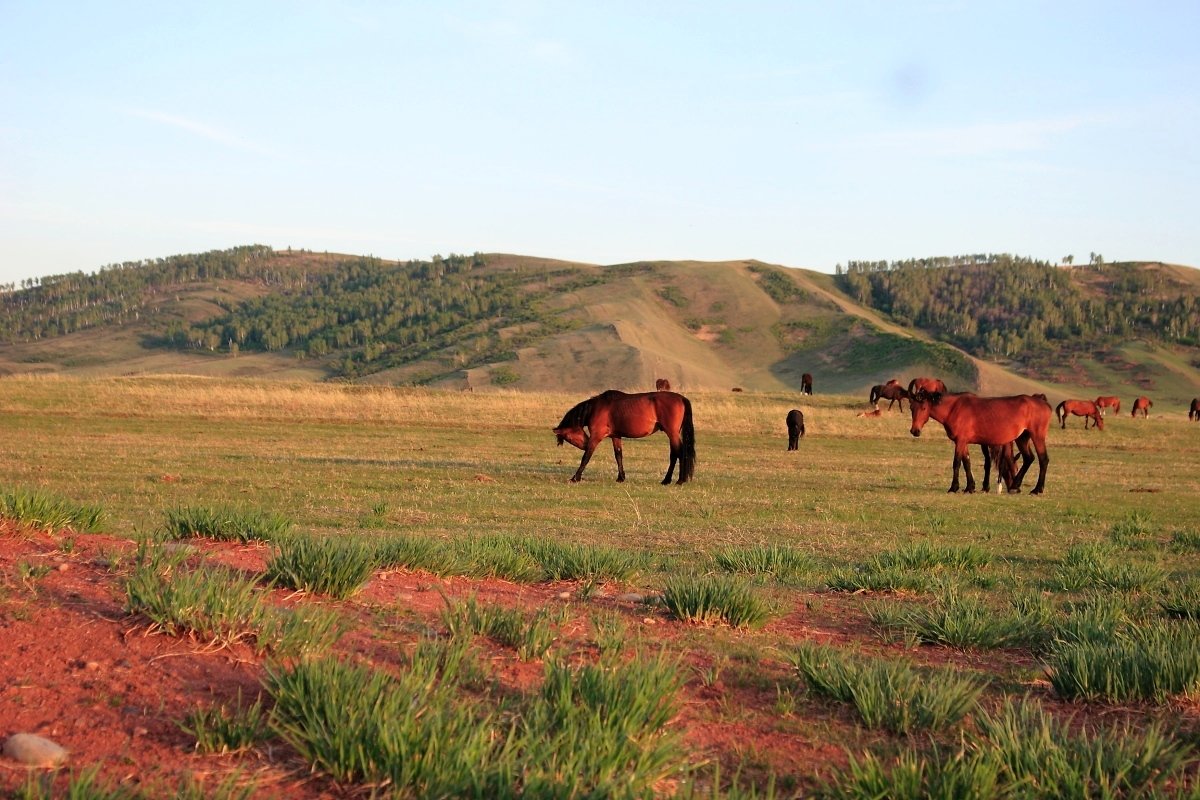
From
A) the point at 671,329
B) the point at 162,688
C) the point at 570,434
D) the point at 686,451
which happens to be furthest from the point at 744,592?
the point at 671,329

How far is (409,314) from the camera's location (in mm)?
139500

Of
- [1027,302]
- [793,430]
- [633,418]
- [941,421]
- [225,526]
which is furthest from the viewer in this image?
[1027,302]

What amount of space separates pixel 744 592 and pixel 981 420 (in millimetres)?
15403

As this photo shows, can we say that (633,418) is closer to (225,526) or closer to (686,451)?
(686,451)

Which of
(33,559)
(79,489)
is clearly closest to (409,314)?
(79,489)

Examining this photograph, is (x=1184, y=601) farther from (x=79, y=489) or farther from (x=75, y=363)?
(x=75, y=363)

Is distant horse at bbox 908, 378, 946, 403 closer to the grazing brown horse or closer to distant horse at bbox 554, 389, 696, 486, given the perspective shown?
the grazing brown horse

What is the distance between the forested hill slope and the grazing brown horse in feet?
217

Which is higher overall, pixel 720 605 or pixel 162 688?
pixel 162 688

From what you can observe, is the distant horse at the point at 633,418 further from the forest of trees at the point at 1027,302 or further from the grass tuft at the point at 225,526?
the forest of trees at the point at 1027,302

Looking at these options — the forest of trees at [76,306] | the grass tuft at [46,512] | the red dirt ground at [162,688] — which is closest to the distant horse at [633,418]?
the grass tuft at [46,512]

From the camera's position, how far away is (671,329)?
121m

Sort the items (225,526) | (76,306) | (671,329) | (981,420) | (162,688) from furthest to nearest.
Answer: (76,306) → (671,329) → (981,420) → (225,526) → (162,688)

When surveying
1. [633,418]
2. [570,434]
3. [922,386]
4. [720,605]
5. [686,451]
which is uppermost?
[922,386]
